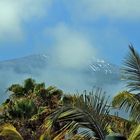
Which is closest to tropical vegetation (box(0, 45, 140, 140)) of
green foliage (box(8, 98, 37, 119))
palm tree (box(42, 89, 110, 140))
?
palm tree (box(42, 89, 110, 140))

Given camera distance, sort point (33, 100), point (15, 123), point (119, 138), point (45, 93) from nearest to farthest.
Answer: point (119, 138) → point (15, 123) → point (33, 100) → point (45, 93)

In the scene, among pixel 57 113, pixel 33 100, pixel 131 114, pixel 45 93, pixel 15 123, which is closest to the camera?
pixel 57 113

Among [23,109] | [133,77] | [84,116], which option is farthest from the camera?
[23,109]

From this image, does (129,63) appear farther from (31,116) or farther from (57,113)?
(31,116)

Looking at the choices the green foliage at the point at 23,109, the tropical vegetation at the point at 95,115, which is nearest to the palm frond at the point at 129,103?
the tropical vegetation at the point at 95,115

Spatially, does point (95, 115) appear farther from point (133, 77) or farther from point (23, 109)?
point (23, 109)

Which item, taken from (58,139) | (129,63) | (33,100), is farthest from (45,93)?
(58,139)

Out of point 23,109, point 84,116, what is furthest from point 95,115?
point 23,109

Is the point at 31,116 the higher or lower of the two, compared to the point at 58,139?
higher

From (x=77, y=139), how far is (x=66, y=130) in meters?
0.29

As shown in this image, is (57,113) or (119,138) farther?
(57,113)

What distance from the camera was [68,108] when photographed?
8344 millimetres

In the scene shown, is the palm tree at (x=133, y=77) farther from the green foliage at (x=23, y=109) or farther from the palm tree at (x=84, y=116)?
the green foliage at (x=23, y=109)

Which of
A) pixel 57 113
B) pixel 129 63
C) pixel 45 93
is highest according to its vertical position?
pixel 45 93
